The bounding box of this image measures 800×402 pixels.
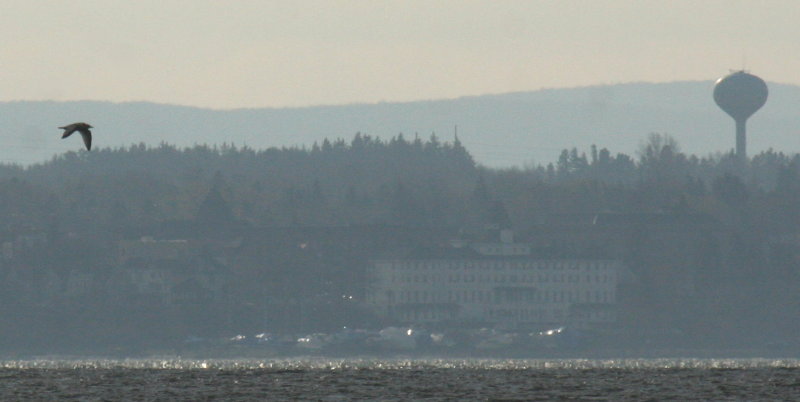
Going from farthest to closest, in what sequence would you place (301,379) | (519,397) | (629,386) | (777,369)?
(777,369), (301,379), (629,386), (519,397)

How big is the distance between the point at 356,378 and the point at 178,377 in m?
10.7

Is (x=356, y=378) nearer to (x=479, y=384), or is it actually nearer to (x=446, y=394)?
(x=479, y=384)

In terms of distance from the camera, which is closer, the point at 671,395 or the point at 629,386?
the point at 671,395

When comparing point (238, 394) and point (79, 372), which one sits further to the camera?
point (79, 372)

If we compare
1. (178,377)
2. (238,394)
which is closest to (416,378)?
(178,377)

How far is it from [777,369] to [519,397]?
150 ft

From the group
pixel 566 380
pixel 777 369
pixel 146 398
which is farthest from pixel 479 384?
pixel 777 369

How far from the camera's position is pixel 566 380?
141m

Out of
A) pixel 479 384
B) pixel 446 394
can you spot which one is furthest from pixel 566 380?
pixel 446 394

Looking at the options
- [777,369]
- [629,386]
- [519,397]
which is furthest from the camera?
[777,369]

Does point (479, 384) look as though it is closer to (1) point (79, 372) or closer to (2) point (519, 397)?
(2) point (519, 397)

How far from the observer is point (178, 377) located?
149m

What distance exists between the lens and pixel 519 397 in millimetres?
121188

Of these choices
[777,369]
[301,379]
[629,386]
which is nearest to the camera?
[629,386]
